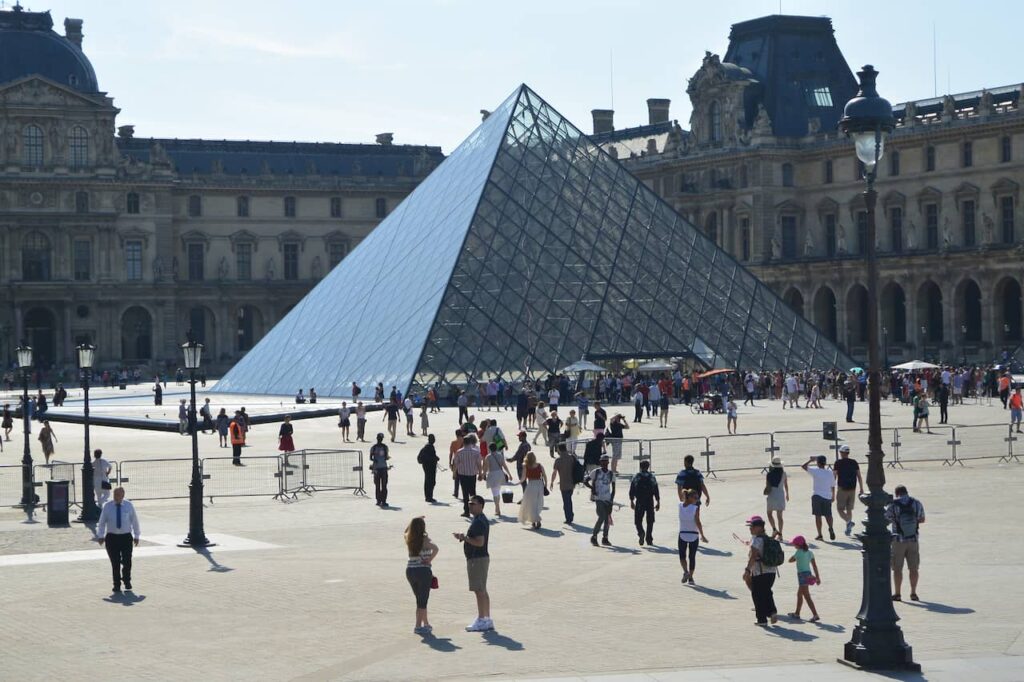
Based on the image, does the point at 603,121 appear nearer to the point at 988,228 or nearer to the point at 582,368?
the point at 988,228

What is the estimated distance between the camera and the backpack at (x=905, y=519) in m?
15.9

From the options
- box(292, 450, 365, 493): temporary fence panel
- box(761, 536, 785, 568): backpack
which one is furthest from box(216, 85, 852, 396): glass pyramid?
box(761, 536, 785, 568): backpack

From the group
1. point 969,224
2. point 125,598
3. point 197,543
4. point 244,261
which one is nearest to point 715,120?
point 969,224

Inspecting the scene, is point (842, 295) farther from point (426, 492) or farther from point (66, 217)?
point (426, 492)

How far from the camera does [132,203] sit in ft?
285

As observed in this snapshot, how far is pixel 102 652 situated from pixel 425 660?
2658 mm

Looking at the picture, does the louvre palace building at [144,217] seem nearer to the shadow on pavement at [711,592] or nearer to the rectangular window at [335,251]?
the rectangular window at [335,251]

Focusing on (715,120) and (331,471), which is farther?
(715,120)

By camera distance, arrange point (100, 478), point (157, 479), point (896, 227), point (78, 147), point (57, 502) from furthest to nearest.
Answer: point (78, 147), point (896, 227), point (157, 479), point (100, 478), point (57, 502)

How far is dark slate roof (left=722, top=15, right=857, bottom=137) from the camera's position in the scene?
80.1 meters

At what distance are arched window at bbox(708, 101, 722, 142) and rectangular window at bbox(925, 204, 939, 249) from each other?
37.4ft

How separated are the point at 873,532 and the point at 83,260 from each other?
250ft

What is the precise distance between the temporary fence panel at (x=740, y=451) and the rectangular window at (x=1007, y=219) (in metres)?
42.4

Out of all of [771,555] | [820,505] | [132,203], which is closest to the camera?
[771,555]
